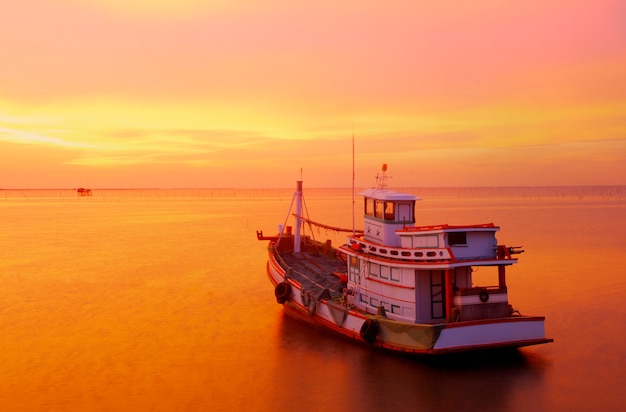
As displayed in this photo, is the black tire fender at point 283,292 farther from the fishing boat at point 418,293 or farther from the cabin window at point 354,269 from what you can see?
the cabin window at point 354,269

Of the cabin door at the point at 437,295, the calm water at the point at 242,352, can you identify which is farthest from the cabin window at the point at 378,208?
the calm water at the point at 242,352

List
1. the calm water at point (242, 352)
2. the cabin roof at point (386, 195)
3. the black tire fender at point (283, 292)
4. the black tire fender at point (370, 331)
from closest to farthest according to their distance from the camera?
the calm water at point (242, 352) → the black tire fender at point (370, 331) → the cabin roof at point (386, 195) → the black tire fender at point (283, 292)

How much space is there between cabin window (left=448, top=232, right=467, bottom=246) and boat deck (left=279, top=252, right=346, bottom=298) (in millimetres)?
7544

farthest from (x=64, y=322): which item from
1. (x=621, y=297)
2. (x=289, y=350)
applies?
(x=621, y=297)

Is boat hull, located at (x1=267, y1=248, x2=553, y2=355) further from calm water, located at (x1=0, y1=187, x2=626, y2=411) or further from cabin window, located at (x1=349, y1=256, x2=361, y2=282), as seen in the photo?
cabin window, located at (x1=349, y1=256, x2=361, y2=282)

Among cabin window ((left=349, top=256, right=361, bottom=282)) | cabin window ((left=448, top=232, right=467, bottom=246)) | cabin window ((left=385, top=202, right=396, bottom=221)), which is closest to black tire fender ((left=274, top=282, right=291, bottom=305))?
cabin window ((left=349, top=256, right=361, bottom=282))

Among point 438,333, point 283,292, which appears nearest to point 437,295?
point 438,333

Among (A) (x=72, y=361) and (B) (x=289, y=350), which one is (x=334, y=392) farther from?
(A) (x=72, y=361)

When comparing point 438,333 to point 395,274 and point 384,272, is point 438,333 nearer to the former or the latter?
point 395,274

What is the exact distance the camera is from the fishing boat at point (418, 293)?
66.8 feet

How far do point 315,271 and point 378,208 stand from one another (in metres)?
8.46

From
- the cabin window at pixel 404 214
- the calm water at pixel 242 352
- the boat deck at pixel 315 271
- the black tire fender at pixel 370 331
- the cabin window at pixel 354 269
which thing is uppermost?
the cabin window at pixel 404 214

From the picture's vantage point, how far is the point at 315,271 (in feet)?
106

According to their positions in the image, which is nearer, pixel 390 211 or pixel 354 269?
pixel 390 211
